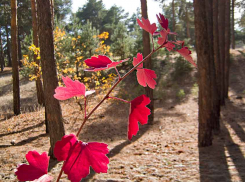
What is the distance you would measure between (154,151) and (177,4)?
64.8ft

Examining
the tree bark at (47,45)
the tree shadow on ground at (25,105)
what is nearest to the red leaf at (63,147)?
the tree bark at (47,45)

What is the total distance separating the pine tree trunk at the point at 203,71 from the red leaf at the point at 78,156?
4268mm

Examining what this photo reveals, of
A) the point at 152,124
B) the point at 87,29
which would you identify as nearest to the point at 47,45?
the point at 152,124

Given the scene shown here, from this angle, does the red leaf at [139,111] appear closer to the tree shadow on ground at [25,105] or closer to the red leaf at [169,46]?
the red leaf at [169,46]

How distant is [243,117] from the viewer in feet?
21.6

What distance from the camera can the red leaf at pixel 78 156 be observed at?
0.22 meters

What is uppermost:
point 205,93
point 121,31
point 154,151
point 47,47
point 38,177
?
point 121,31

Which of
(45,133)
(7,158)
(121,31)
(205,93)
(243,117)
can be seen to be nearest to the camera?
(7,158)

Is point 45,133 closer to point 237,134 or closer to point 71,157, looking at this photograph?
point 237,134

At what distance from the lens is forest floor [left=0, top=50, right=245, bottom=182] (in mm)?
3262

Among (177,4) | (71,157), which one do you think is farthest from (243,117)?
(177,4)

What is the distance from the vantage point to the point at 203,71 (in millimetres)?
4219

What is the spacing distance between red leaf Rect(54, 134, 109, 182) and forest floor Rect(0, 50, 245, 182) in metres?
2.93

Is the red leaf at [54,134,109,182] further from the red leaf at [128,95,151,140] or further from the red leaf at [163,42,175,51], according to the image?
the red leaf at [163,42,175,51]
